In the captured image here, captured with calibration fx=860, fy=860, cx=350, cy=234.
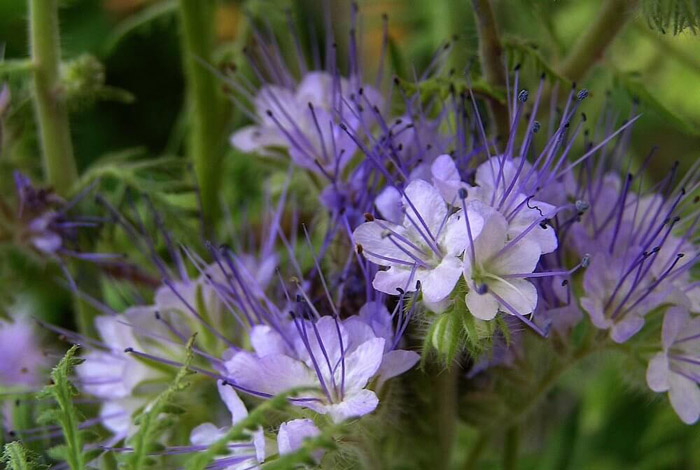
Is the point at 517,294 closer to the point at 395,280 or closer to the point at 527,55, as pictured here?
the point at 395,280

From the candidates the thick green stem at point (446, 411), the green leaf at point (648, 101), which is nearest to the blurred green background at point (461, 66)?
the green leaf at point (648, 101)

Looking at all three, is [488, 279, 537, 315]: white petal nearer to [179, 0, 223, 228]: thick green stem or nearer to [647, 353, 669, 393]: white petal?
[647, 353, 669, 393]: white petal

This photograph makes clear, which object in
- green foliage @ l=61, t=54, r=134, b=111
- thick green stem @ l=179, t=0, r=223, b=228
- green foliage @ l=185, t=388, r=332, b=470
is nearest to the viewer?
green foliage @ l=185, t=388, r=332, b=470

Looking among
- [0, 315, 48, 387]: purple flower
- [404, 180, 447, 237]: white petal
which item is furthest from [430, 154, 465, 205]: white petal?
[0, 315, 48, 387]: purple flower

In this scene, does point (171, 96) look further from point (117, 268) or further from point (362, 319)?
point (362, 319)

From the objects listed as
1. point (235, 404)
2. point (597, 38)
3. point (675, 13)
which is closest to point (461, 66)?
point (597, 38)
